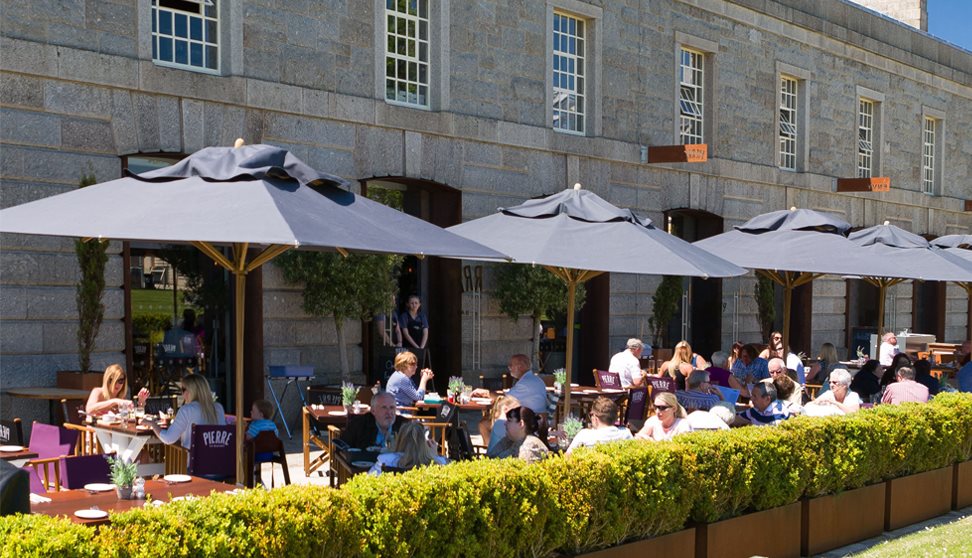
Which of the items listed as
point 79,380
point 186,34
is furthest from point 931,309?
point 79,380

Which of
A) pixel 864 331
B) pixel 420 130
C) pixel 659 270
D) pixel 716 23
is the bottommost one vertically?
pixel 864 331

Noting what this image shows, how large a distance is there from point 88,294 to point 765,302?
49.3 feet

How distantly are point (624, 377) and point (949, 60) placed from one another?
2165 cm

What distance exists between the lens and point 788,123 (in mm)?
24250

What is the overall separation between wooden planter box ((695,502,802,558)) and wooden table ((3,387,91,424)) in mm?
6297

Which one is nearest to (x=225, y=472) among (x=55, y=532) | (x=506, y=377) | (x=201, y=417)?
(x=201, y=417)

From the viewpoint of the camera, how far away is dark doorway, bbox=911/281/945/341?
3058 centimetres

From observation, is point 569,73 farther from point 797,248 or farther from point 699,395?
point 699,395

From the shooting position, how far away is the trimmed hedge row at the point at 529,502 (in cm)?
495

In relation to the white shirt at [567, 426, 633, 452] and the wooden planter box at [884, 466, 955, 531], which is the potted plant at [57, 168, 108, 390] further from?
the wooden planter box at [884, 466, 955, 531]

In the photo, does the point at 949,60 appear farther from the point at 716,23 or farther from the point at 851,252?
the point at 851,252

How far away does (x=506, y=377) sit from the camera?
43.8 feet

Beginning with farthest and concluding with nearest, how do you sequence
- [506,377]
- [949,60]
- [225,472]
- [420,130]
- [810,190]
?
[949,60], [810,190], [420,130], [506,377], [225,472]

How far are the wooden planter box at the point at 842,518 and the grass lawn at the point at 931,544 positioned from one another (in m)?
0.28
